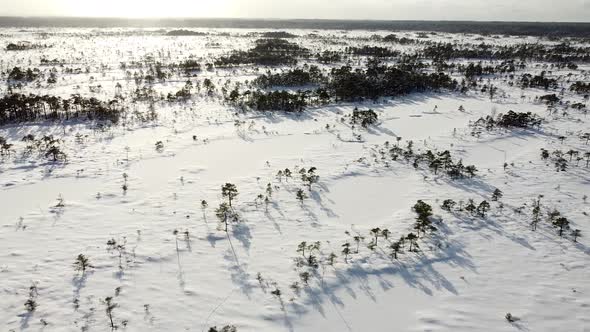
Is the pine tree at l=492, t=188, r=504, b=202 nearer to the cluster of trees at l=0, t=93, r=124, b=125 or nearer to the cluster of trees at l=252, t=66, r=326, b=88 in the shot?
the cluster of trees at l=0, t=93, r=124, b=125

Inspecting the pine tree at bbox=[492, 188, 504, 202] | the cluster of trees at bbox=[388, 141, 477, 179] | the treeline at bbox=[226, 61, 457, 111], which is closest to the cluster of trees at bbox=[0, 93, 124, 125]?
the treeline at bbox=[226, 61, 457, 111]

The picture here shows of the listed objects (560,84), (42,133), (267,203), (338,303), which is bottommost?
(338,303)

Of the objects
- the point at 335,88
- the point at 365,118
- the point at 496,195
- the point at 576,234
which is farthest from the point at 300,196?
the point at 335,88

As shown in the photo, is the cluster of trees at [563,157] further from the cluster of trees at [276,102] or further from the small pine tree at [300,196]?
the cluster of trees at [276,102]

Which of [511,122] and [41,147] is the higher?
[511,122]

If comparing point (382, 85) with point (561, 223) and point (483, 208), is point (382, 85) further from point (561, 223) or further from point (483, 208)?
point (561, 223)

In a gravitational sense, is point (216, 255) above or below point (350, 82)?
below

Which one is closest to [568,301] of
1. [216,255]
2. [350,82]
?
[216,255]

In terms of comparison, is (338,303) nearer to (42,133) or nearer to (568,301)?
(568,301)
